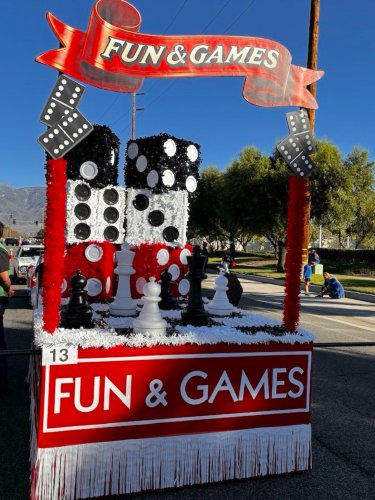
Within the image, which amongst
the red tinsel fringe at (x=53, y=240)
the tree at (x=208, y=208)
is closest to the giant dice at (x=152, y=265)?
the red tinsel fringe at (x=53, y=240)

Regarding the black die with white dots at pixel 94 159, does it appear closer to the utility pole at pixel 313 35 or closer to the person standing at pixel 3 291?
the person standing at pixel 3 291

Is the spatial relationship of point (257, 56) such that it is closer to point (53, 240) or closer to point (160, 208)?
point (53, 240)

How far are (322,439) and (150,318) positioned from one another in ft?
6.71

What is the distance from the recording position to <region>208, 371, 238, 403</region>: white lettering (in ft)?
10.2

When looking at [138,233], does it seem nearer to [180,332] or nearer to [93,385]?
[180,332]

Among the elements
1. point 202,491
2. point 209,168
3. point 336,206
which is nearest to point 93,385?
point 202,491

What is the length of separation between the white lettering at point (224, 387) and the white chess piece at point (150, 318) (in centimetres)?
52

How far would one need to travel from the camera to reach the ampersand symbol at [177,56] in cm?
339

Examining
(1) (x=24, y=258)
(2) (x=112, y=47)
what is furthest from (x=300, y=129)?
(1) (x=24, y=258)

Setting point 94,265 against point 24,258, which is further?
point 24,258

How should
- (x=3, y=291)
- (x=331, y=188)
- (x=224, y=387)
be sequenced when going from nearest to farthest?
(x=224, y=387), (x=3, y=291), (x=331, y=188)

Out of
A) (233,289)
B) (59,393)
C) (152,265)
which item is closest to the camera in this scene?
(59,393)

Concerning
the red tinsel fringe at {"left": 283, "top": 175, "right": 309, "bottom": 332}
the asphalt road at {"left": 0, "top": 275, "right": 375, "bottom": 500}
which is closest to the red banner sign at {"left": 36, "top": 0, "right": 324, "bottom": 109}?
the red tinsel fringe at {"left": 283, "top": 175, "right": 309, "bottom": 332}

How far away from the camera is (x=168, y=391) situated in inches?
118
